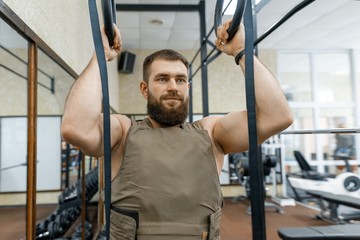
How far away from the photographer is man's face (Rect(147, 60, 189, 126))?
3.36ft

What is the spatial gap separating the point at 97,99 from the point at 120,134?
0.63ft

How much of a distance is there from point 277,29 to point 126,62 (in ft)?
9.56

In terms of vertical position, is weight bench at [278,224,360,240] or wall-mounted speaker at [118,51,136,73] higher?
wall-mounted speaker at [118,51,136,73]

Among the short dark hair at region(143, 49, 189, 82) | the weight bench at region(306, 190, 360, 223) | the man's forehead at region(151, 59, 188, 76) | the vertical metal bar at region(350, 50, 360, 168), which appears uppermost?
the vertical metal bar at region(350, 50, 360, 168)

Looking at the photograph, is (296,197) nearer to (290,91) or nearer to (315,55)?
(290,91)

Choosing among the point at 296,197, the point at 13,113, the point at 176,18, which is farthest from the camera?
the point at 296,197

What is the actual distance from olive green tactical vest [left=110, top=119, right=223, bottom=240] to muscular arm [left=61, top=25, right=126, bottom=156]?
15 centimetres

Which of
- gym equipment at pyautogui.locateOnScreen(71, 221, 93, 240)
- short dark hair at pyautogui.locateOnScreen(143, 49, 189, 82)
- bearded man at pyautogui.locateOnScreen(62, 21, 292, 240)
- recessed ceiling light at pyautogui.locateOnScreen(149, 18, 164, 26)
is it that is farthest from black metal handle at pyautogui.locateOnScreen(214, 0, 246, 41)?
recessed ceiling light at pyautogui.locateOnScreen(149, 18, 164, 26)

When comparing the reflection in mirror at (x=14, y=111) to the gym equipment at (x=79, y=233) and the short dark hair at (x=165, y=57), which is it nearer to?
the short dark hair at (x=165, y=57)

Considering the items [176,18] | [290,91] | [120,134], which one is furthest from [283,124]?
[290,91]

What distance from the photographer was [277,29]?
Answer: 16.5 ft

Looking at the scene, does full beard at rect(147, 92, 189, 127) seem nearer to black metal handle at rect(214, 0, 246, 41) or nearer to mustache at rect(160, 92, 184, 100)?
mustache at rect(160, 92, 184, 100)

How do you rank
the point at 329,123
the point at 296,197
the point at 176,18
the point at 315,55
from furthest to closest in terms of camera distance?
the point at 329,123 < the point at 315,55 < the point at 296,197 < the point at 176,18

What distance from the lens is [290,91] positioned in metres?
6.20
